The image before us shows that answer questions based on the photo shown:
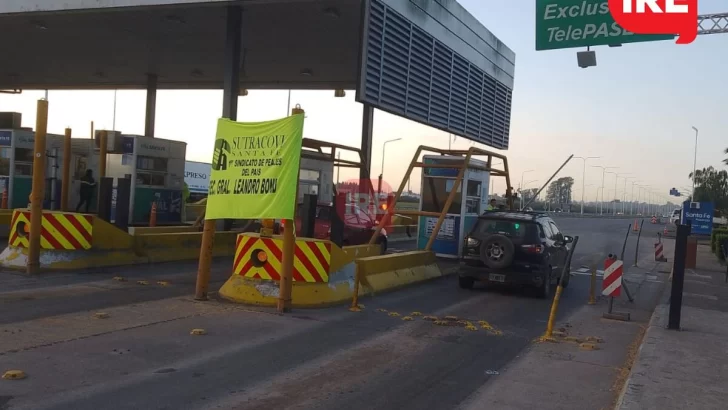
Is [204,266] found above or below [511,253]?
below

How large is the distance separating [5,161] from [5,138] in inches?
27.7

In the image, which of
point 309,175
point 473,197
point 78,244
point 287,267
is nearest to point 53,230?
point 78,244

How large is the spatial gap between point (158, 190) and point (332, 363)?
1466 cm

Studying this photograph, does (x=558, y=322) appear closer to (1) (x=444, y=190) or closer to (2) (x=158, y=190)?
(1) (x=444, y=190)

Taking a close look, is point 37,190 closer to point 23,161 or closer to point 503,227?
point 23,161

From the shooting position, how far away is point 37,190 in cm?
1188

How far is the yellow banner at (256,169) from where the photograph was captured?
969cm

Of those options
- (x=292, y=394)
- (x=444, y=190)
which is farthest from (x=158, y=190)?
(x=292, y=394)

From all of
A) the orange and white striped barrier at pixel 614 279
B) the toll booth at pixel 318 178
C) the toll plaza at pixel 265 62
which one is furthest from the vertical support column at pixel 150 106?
the orange and white striped barrier at pixel 614 279

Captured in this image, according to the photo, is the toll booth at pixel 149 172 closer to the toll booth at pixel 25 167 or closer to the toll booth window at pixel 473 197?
the toll booth at pixel 25 167

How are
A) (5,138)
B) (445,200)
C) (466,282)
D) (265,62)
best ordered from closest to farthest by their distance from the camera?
1. (466,282)
2. (445,200)
3. (5,138)
4. (265,62)

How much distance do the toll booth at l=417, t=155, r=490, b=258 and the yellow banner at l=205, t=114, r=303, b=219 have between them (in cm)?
806

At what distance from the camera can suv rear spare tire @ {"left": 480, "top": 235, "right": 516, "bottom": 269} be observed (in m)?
12.4

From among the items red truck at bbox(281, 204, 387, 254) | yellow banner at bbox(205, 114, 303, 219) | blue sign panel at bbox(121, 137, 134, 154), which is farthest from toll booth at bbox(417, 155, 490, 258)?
blue sign panel at bbox(121, 137, 134, 154)
